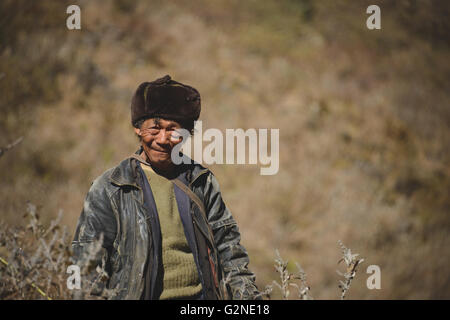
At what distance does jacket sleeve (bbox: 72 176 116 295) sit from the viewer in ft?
6.40

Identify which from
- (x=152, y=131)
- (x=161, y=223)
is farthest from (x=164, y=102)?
(x=161, y=223)

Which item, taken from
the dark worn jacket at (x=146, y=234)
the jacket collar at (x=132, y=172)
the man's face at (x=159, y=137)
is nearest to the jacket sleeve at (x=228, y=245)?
the dark worn jacket at (x=146, y=234)

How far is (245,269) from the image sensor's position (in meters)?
2.25

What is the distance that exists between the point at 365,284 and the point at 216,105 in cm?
448

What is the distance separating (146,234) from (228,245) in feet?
1.85

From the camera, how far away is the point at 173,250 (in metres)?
2.16

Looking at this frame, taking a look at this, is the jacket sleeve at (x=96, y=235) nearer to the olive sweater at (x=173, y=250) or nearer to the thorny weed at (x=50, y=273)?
the thorny weed at (x=50, y=273)

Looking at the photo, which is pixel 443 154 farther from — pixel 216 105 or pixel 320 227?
pixel 216 105

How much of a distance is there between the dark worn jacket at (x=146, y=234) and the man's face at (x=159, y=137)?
16 cm

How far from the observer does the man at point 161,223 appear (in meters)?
2.05

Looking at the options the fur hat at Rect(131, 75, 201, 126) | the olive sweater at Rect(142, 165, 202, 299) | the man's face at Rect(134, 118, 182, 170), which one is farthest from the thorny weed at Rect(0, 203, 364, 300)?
the fur hat at Rect(131, 75, 201, 126)

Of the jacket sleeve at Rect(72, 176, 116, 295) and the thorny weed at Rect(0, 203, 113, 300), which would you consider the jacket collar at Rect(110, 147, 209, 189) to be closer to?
the jacket sleeve at Rect(72, 176, 116, 295)

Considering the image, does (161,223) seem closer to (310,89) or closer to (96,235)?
(96,235)

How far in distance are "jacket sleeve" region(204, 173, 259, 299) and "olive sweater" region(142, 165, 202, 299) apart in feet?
0.69
